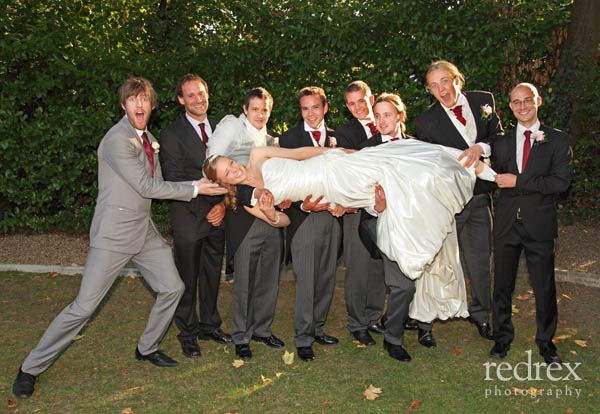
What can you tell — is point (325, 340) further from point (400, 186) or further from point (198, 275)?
point (400, 186)

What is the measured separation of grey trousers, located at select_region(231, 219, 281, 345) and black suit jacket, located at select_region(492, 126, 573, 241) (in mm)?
2090

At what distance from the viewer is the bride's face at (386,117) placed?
4.89m

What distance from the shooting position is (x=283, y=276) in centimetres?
752

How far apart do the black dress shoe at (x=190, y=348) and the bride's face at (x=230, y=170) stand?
158cm

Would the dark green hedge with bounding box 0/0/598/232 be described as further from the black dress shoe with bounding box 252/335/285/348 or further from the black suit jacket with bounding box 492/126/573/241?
the black dress shoe with bounding box 252/335/285/348

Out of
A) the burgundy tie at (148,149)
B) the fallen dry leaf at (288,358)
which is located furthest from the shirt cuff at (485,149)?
the burgundy tie at (148,149)

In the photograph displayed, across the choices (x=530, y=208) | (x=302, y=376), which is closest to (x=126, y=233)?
(x=302, y=376)

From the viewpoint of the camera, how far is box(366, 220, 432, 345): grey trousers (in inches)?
188

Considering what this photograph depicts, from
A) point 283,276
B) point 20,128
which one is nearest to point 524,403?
point 283,276

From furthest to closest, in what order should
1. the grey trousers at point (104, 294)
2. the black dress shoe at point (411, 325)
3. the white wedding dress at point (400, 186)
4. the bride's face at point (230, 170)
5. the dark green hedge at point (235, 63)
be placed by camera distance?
the dark green hedge at point (235, 63) < the black dress shoe at point (411, 325) < the bride's face at point (230, 170) < the white wedding dress at point (400, 186) < the grey trousers at point (104, 294)

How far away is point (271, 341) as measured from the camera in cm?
520

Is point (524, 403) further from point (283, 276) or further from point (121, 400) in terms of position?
point (283, 276)

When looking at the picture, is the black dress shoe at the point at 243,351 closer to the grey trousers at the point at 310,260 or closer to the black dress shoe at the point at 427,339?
the grey trousers at the point at 310,260

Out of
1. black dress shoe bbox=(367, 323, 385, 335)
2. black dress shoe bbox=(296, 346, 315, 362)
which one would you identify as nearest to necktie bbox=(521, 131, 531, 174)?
black dress shoe bbox=(367, 323, 385, 335)
